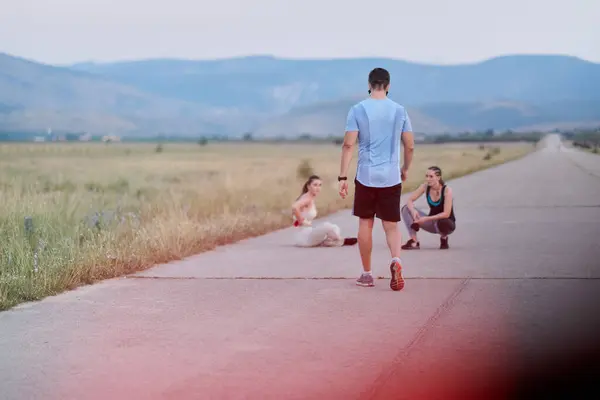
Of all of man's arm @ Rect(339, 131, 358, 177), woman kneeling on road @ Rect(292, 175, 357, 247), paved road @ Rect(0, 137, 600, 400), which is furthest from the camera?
woman kneeling on road @ Rect(292, 175, 357, 247)

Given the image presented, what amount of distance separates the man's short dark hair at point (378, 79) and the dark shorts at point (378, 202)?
32.6 inches

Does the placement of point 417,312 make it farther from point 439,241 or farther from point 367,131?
point 439,241

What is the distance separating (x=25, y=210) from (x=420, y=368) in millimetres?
10416

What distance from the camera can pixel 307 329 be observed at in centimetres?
786

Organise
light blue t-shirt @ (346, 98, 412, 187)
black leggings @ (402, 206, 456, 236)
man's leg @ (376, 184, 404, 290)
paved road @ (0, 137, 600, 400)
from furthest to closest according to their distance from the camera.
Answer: black leggings @ (402, 206, 456, 236), man's leg @ (376, 184, 404, 290), light blue t-shirt @ (346, 98, 412, 187), paved road @ (0, 137, 600, 400)

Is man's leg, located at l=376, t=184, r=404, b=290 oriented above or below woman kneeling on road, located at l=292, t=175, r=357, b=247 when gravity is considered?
above

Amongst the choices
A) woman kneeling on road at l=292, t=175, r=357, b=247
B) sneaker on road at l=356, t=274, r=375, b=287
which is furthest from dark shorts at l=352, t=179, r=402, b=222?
woman kneeling on road at l=292, t=175, r=357, b=247

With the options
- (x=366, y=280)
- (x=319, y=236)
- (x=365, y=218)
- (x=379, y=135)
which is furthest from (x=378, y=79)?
(x=319, y=236)

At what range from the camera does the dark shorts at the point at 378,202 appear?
9.66m

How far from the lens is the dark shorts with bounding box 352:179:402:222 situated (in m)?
9.66

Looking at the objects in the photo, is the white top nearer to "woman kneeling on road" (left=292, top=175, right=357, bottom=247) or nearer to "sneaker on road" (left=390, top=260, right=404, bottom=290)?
"woman kneeling on road" (left=292, top=175, right=357, bottom=247)

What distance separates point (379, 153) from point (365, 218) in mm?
631

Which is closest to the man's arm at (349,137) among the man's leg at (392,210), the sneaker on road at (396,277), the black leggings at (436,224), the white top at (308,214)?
the man's leg at (392,210)

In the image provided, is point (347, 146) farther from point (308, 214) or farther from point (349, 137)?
point (308, 214)
